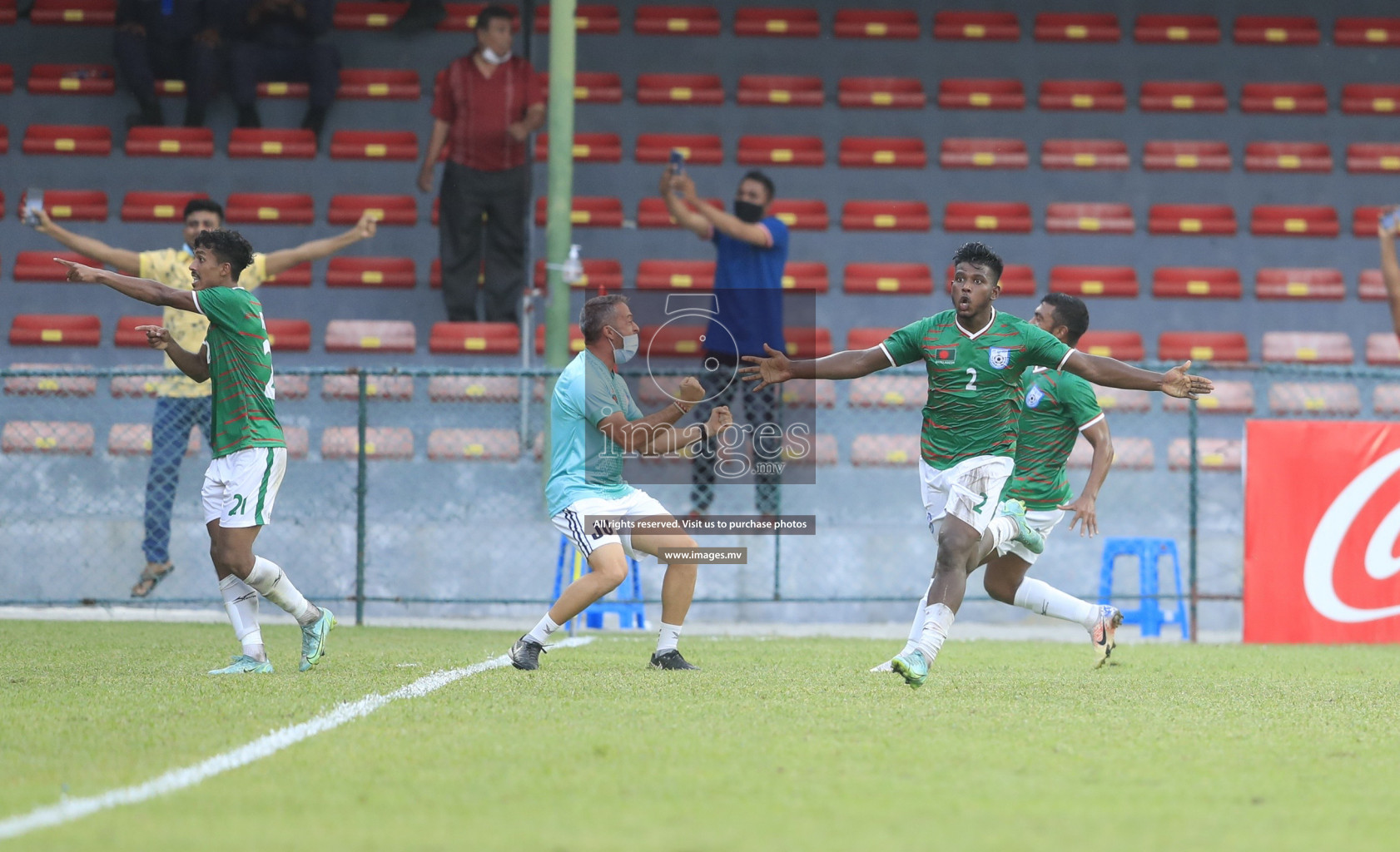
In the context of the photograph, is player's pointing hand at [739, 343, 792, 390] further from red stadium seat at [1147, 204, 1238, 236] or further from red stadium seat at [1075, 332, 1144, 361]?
red stadium seat at [1147, 204, 1238, 236]

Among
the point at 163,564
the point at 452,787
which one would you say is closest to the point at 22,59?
the point at 163,564

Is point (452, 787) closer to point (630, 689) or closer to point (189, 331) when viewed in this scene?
point (630, 689)

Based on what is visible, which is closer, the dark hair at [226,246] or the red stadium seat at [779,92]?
the dark hair at [226,246]

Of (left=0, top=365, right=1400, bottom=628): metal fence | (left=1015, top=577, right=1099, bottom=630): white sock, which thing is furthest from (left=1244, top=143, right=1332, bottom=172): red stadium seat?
(left=1015, top=577, right=1099, bottom=630): white sock

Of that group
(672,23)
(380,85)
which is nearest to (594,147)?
(672,23)

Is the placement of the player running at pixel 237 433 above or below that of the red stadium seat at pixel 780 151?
below

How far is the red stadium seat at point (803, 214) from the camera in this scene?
16031 millimetres

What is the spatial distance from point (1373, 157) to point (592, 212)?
333 inches

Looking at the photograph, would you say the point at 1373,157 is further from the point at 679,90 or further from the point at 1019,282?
the point at 679,90

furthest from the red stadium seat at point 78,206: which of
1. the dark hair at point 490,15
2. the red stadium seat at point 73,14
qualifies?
the dark hair at point 490,15

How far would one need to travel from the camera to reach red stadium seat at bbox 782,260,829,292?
15480mm

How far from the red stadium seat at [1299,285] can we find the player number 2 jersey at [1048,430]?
823 cm

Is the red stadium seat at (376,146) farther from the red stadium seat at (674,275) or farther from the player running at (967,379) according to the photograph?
the player running at (967,379)

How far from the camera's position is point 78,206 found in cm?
1591
